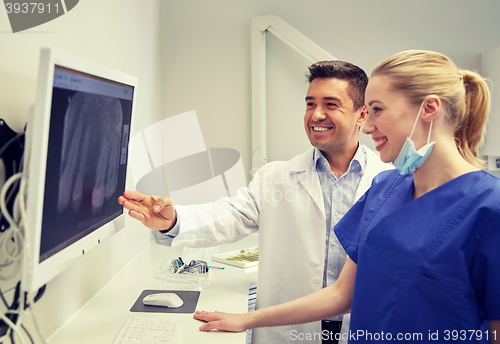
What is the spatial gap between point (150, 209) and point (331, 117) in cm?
84

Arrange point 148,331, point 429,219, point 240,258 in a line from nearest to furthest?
1. point 429,219
2. point 148,331
3. point 240,258

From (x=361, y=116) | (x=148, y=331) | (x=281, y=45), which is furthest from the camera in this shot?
(x=281, y=45)

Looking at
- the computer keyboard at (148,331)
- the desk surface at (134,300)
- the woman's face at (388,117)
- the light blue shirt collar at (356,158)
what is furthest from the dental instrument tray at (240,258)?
the woman's face at (388,117)

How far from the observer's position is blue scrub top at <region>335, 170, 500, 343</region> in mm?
831

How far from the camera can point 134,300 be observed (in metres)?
1.38

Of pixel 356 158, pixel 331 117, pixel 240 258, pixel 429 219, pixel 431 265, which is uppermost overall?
pixel 331 117

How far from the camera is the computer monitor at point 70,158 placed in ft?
2.20

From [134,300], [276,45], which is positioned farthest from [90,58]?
[276,45]

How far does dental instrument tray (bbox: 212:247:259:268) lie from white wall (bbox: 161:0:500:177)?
2.56 ft

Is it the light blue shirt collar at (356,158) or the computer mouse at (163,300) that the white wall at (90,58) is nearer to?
the computer mouse at (163,300)

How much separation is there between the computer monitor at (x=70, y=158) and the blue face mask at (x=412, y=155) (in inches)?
30.3

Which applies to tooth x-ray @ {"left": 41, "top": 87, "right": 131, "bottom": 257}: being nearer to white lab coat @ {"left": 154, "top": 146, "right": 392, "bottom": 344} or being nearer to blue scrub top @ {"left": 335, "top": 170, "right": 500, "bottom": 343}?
white lab coat @ {"left": 154, "top": 146, "right": 392, "bottom": 344}

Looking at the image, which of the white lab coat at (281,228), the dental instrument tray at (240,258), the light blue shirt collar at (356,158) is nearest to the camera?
the white lab coat at (281,228)

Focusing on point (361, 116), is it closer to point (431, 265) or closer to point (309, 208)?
point (309, 208)
